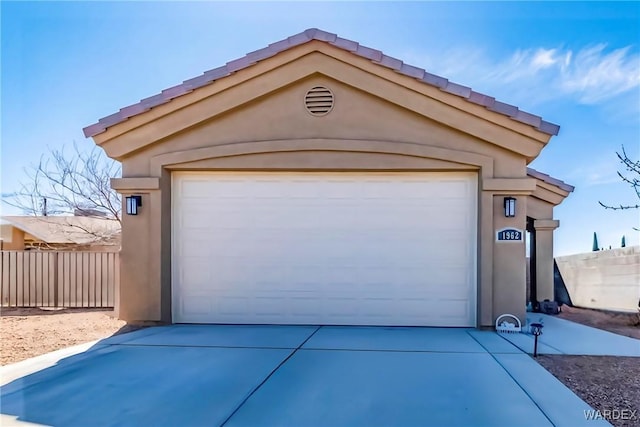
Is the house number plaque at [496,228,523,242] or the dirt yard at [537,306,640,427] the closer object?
the dirt yard at [537,306,640,427]

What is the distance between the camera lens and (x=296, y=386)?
4.36m

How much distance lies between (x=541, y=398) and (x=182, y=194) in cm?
661

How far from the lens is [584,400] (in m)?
4.04

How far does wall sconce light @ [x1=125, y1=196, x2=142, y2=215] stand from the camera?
757cm

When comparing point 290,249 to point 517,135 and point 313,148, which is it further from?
point 517,135

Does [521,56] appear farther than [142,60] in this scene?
No

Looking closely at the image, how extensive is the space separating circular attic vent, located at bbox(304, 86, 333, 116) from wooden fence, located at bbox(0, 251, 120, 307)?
22.3ft

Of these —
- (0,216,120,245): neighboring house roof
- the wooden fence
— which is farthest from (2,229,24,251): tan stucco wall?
the wooden fence

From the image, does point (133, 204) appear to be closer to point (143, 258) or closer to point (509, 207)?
point (143, 258)

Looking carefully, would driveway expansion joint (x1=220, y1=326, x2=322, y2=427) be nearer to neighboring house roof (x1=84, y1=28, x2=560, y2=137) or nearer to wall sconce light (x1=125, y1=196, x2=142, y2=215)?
wall sconce light (x1=125, y1=196, x2=142, y2=215)

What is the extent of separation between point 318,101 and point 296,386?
5098 mm

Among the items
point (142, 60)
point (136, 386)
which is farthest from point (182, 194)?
point (142, 60)

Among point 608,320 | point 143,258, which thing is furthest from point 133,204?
point 608,320

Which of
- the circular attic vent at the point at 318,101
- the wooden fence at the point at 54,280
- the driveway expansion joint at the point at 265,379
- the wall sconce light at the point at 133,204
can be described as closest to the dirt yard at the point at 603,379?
the driveway expansion joint at the point at 265,379
